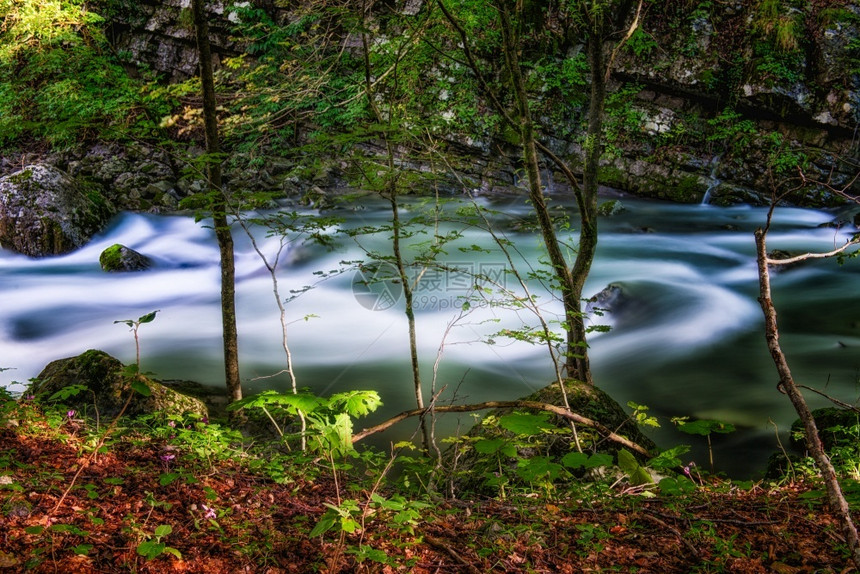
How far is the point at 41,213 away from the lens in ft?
32.1

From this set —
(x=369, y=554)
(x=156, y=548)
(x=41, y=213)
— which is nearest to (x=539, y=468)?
(x=369, y=554)

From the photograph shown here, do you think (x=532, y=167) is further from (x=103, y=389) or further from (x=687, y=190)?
(x=687, y=190)

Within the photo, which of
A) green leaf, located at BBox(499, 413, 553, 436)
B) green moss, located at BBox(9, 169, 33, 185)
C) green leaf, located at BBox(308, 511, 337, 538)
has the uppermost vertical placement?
green moss, located at BBox(9, 169, 33, 185)

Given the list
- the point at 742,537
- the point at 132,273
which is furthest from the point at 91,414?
the point at 132,273

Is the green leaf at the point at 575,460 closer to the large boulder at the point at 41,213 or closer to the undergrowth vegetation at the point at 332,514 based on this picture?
the undergrowth vegetation at the point at 332,514

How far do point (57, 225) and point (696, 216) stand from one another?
13367 millimetres

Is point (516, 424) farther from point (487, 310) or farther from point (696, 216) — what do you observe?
point (696, 216)

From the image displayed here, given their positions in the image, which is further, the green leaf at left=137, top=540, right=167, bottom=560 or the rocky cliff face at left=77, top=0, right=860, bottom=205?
the rocky cliff face at left=77, top=0, right=860, bottom=205

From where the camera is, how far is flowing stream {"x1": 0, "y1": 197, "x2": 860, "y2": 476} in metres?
6.05

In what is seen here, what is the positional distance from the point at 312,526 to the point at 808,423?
1.85 m

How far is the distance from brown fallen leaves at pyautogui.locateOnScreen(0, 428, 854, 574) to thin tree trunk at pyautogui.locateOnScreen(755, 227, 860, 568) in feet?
0.65

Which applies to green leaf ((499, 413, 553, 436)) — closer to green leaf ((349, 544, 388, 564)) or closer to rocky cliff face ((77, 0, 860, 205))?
green leaf ((349, 544, 388, 564))

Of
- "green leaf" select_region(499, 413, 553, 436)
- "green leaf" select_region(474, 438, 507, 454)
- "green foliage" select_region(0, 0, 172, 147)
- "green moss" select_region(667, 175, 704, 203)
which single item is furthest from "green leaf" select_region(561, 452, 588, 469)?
"green moss" select_region(667, 175, 704, 203)

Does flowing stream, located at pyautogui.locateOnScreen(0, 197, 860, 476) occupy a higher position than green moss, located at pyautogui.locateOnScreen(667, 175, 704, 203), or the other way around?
green moss, located at pyautogui.locateOnScreen(667, 175, 704, 203)
